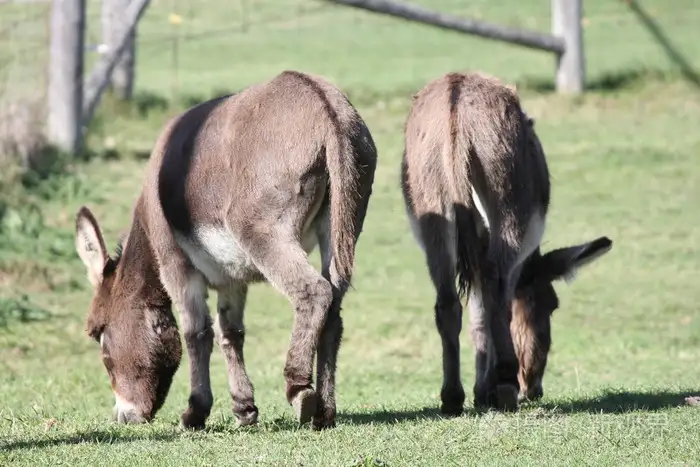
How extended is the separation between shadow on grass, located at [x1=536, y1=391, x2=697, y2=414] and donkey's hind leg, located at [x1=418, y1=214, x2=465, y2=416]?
0.62m

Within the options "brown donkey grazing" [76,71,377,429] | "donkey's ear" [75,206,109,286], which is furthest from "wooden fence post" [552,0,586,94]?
"donkey's ear" [75,206,109,286]

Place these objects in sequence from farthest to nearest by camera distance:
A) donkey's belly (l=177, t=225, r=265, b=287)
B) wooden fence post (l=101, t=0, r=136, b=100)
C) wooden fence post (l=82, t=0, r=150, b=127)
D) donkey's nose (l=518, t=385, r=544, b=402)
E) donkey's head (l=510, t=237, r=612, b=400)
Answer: wooden fence post (l=101, t=0, r=136, b=100)
wooden fence post (l=82, t=0, r=150, b=127)
donkey's head (l=510, t=237, r=612, b=400)
donkey's nose (l=518, t=385, r=544, b=402)
donkey's belly (l=177, t=225, r=265, b=287)

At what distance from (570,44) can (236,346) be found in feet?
42.3

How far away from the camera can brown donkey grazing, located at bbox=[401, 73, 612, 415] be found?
741 cm

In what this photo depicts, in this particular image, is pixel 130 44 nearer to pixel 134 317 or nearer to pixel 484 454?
pixel 134 317

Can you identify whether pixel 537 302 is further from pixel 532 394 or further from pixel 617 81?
pixel 617 81

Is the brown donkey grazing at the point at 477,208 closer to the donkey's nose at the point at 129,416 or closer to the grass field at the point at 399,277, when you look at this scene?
the grass field at the point at 399,277

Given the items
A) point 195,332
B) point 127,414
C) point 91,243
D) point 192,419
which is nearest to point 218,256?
point 195,332

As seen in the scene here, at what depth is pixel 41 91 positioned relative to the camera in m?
16.0

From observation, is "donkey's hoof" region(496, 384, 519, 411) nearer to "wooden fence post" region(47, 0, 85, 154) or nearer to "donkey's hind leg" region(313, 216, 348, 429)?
"donkey's hind leg" region(313, 216, 348, 429)

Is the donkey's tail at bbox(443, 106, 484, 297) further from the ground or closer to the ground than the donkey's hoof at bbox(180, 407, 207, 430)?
further from the ground

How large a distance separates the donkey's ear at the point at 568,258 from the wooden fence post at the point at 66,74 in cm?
895

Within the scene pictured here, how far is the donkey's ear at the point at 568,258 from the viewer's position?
8.42 meters

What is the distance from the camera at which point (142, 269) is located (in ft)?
25.1
